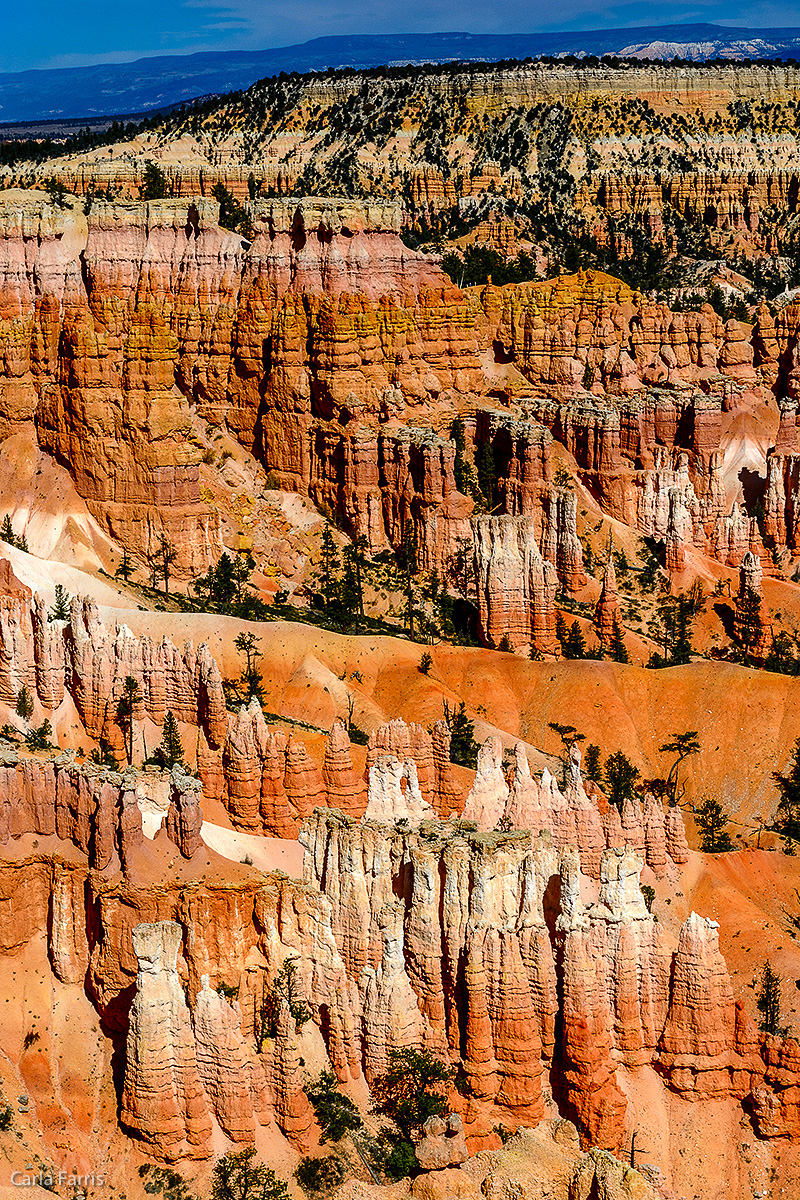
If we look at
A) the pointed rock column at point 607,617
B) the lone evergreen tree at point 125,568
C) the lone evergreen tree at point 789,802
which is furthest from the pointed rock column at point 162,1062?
the pointed rock column at point 607,617

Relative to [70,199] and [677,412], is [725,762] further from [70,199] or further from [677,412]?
[70,199]

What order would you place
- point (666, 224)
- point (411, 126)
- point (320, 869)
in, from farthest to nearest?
1. point (411, 126)
2. point (666, 224)
3. point (320, 869)

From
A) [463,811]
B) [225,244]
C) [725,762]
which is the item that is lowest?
[725,762]

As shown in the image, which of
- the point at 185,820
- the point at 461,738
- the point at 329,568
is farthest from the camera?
the point at 329,568

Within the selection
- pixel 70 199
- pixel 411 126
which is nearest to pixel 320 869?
pixel 70 199

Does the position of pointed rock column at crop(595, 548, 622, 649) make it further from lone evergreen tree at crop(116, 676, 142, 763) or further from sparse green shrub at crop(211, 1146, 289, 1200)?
sparse green shrub at crop(211, 1146, 289, 1200)

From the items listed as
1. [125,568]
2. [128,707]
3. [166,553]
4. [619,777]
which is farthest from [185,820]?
[166,553]

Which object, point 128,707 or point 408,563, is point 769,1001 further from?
point 408,563
